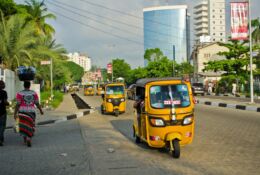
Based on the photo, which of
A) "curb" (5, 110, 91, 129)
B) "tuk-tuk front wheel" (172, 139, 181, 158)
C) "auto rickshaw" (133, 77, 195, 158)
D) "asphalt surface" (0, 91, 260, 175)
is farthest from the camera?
"curb" (5, 110, 91, 129)

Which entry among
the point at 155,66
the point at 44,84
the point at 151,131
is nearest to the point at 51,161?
the point at 151,131

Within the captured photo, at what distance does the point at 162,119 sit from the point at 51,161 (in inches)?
99.7

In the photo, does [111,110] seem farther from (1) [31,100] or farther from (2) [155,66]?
(2) [155,66]

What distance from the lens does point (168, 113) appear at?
8.35 meters

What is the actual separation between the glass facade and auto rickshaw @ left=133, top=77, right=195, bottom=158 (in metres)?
143

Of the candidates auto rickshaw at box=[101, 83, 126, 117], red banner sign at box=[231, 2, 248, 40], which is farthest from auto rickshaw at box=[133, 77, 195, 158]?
red banner sign at box=[231, 2, 248, 40]

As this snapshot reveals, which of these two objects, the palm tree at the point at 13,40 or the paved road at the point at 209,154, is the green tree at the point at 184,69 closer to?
the palm tree at the point at 13,40

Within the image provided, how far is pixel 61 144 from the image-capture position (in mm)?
10406

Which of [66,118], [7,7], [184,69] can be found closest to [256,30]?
[184,69]

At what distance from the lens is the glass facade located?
152 metres

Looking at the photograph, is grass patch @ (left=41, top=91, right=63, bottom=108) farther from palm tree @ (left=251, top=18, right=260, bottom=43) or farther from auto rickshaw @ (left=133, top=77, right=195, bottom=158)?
palm tree @ (left=251, top=18, right=260, bottom=43)

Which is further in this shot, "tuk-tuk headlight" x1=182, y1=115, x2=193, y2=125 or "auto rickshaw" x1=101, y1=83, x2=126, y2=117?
"auto rickshaw" x1=101, y1=83, x2=126, y2=117

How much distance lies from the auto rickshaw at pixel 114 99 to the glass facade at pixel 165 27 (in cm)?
13168

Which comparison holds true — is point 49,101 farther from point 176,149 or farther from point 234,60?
point 234,60
